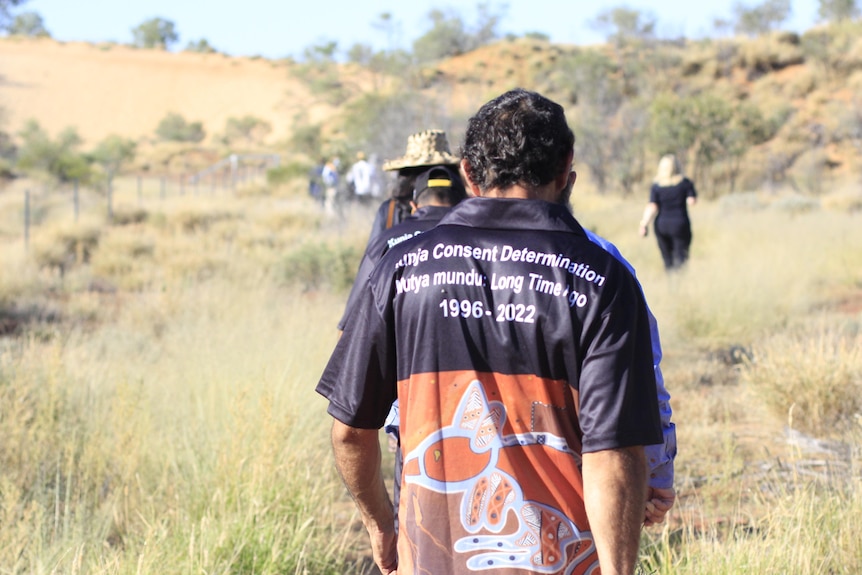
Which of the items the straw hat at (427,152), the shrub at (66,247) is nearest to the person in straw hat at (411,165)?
the straw hat at (427,152)

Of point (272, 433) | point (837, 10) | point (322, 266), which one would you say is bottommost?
point (322, 266)

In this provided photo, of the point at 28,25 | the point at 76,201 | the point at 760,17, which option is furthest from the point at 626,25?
the point at 28,25

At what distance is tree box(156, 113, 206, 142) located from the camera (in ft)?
213

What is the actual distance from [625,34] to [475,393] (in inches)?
2116

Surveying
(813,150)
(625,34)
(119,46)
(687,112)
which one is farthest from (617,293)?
(119,46)

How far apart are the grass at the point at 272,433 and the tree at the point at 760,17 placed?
4684cm

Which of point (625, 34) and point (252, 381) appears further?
point (625, 34)

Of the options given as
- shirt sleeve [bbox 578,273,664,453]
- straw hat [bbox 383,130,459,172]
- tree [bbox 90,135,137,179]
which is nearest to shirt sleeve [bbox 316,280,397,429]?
shirt sleeve [bbox 578,273,664,453]

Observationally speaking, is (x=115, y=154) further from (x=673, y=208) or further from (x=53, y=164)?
(x=673, y=208)

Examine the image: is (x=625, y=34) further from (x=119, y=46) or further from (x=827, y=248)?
(x=119, y=46)

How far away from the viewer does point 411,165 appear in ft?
14.8

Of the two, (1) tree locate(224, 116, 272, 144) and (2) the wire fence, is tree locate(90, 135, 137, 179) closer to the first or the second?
(1) tree locate(224, 116, 272, 144)

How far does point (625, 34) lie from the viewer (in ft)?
174

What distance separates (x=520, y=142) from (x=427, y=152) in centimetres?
235
